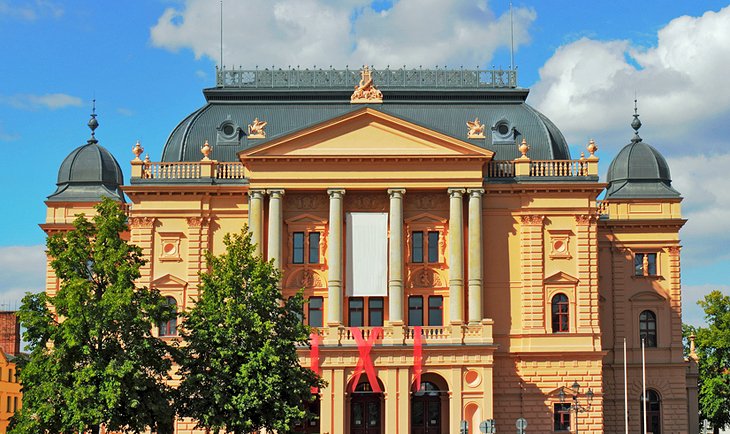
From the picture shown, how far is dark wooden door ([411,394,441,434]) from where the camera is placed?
78.4 m

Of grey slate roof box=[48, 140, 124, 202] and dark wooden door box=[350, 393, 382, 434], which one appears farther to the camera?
grey slate roof box=[48, 140, 124, 202]

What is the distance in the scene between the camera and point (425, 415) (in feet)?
257

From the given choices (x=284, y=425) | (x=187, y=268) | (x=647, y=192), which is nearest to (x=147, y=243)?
(x=187, y=268)

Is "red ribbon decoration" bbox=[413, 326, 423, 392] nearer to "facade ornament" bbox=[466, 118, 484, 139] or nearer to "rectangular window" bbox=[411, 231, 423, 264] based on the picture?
"rectangular window" bbox=[411, 231, 423, 264]

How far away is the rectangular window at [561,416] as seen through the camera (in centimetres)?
7912

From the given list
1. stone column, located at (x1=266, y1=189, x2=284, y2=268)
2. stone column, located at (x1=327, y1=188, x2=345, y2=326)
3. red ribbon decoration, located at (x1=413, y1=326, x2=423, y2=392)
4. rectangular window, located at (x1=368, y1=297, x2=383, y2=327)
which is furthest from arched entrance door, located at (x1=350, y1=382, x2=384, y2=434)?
stone column, located at (x1=266, y1=189, x2=284, y2=268)

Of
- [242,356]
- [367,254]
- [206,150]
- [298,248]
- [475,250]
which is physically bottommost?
[242,356]

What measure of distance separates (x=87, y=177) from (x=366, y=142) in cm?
2289

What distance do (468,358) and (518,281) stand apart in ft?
24.4

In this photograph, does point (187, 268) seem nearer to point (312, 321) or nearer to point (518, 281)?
point (312, 321)

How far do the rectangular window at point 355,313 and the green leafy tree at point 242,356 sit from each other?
53.3 ft

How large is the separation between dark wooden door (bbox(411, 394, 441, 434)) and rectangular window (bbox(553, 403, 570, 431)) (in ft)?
23.8

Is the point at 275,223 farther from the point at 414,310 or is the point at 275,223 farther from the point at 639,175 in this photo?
the point at 639,175

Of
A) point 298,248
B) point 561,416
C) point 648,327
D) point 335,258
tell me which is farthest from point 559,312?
point 298,248
